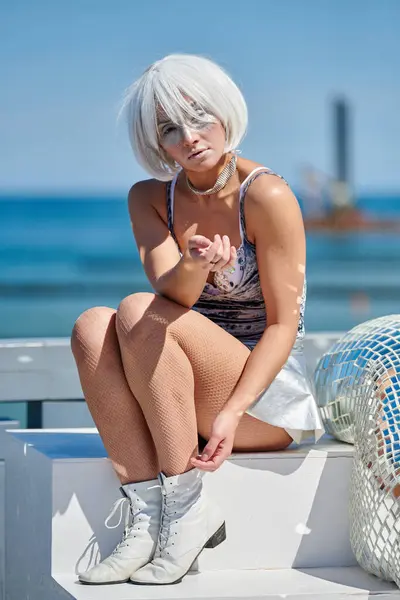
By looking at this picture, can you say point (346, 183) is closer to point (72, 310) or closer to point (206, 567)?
point (72, 310)

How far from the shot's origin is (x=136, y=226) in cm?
230

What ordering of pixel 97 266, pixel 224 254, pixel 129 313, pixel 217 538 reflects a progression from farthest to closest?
1. pixel 97 266
2. pixel 217 538
3. pixel 129 313
4. pixel 224 254

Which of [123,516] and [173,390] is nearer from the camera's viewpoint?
[173,390]

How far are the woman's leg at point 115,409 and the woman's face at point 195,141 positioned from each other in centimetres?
37

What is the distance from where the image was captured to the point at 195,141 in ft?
7.00

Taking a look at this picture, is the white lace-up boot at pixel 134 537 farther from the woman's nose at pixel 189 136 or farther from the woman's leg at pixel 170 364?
the woman's nose at pixel 189 136

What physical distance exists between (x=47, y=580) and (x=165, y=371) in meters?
0.53

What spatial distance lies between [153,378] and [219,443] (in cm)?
17

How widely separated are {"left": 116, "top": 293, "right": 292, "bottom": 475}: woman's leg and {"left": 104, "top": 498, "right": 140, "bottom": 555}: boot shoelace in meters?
0.12

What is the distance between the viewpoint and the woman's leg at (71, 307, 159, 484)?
209cm

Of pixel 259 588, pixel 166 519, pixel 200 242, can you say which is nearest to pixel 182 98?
pixel 200 242

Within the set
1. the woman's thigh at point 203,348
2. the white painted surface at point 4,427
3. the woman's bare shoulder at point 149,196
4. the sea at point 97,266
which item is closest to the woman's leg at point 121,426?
the woman's thigh at point 203,348

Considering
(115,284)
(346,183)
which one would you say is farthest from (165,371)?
(346,183)

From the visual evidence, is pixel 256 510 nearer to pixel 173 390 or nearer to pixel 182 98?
pixel 173 390
